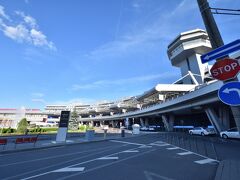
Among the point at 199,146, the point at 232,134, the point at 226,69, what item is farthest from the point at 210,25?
the point at 232,134

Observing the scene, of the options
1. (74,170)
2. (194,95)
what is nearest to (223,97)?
(74,170)

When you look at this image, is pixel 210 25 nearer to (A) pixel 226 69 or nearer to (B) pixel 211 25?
(B) pixel 211 25

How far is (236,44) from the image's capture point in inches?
167

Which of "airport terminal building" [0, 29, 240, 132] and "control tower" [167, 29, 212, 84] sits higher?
"control tower" [167, 29, 212, 84]

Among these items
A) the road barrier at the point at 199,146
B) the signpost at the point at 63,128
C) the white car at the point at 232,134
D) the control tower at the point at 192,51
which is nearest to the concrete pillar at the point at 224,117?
the white car at the point at 232,134

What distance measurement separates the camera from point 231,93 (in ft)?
13.1

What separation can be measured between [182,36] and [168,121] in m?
44.8

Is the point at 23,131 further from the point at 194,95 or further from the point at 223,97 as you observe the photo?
the point at 223,97

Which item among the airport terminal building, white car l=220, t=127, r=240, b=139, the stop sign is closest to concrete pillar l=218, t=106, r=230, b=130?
the airport terminal building

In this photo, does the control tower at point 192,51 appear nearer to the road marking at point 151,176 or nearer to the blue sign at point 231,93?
the road marking at point 151,176

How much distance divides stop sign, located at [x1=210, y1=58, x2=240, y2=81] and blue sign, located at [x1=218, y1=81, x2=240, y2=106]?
12.3 inches

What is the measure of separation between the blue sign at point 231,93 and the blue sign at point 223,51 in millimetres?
839

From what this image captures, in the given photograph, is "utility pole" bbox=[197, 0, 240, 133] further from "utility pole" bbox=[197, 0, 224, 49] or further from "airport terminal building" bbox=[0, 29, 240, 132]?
"airport terminal building" bbox=[0, 29, 240, 132]

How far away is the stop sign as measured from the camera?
4156mm
